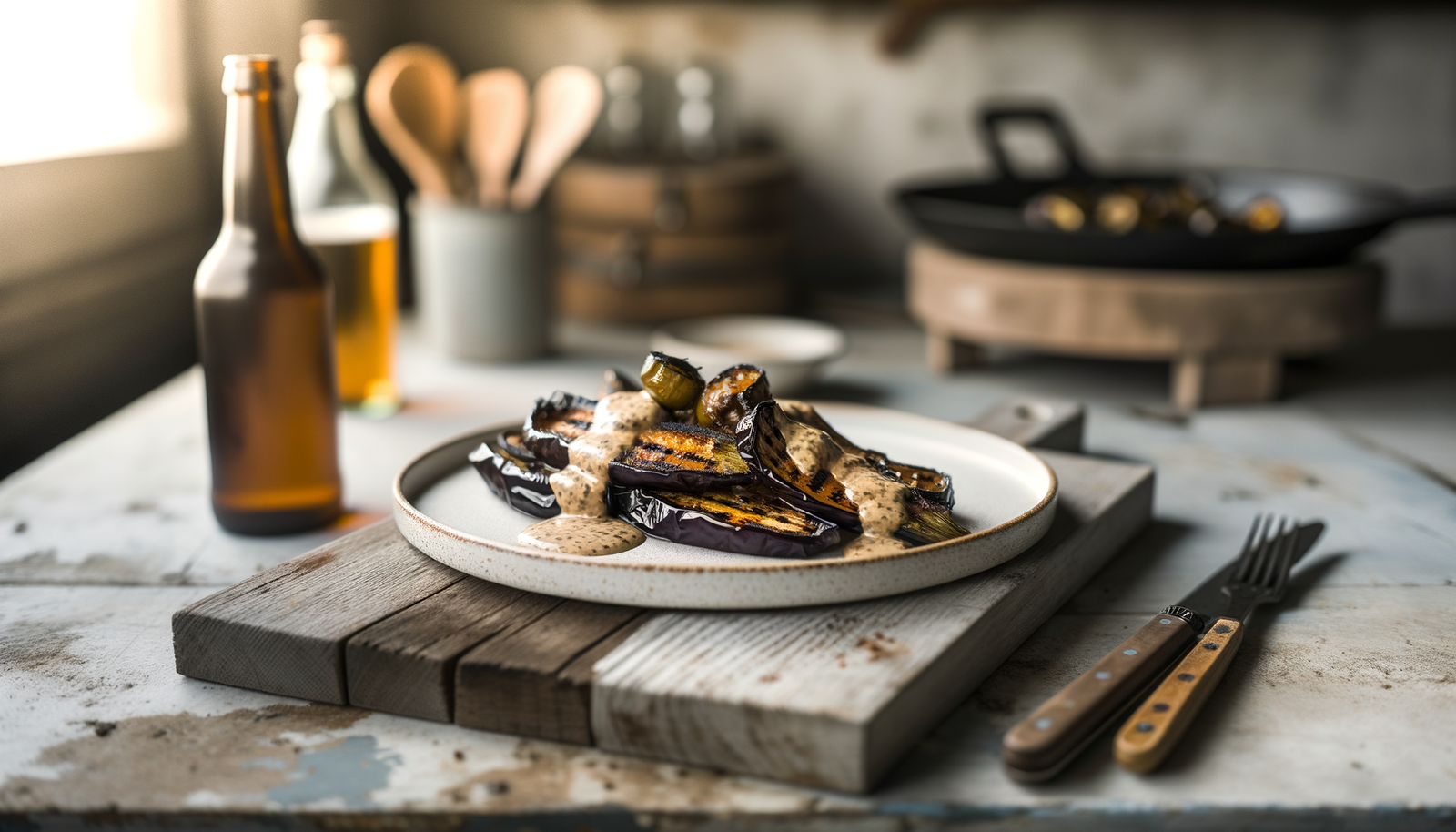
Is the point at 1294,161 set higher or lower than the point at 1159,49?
lower

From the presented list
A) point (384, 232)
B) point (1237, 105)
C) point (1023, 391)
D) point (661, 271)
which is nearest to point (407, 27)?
point (661, 271)

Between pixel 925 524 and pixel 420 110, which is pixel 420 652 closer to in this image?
pixel 925 524

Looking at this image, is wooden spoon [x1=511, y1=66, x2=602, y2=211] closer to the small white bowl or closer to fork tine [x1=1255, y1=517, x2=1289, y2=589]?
the small white bowl

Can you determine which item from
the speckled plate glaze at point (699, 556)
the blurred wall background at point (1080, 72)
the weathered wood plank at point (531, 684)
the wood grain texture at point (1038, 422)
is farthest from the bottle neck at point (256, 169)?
the blurred wall background at point (1080, 72)

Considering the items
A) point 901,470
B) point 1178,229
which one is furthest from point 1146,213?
point 901,470

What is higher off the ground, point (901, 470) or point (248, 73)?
point (248, 73)

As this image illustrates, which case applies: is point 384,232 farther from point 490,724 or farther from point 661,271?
point 490,724
